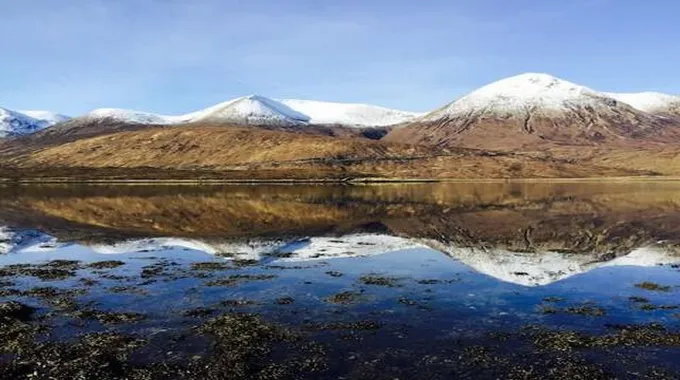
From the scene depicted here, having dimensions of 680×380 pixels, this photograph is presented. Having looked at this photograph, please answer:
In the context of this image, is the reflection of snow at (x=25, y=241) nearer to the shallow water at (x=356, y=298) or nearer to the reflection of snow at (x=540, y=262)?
the shallow water at (x=356, y=298)

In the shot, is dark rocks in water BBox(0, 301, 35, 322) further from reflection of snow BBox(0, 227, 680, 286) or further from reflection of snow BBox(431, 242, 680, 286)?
reflection of snow BBox(431, 242, 680, 286)

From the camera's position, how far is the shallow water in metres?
23.1

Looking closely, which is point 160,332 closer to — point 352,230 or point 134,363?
point 134,363

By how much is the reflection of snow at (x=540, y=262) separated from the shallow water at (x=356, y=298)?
0.16 m

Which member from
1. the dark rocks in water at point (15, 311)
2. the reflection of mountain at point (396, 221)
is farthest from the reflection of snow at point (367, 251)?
the dark rocks in water at point (15, 311)

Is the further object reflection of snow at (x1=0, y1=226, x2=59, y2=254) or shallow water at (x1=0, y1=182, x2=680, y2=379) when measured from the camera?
reflection of snow at (x1=0, y1=226, x2=59, y2=254)

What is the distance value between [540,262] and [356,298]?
1796 cm

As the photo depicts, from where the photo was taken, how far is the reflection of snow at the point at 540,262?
1583 inches

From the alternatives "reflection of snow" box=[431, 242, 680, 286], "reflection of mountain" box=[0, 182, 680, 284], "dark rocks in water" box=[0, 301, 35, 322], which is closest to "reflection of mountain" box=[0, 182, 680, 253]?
"reflection of mountain" box=[0, 182, 680, 284]

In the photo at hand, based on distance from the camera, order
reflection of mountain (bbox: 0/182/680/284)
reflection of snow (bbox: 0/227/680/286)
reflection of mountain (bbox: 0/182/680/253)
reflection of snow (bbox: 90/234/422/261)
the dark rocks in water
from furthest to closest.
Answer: reflection of mountain (bbox: 0/182/680/253)
reflection of snow (bbox: 90/234/422/261)
reflection of mountain (bbox: 0/182/680/284)
reflection of snow (bbox: 0/227/680/286)
the dark rocks in water

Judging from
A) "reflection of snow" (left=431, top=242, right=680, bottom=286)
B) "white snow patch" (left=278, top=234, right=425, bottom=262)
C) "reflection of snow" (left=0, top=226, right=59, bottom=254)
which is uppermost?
"reflection of snow" (left=431, top=242, right=680, bottom=286)

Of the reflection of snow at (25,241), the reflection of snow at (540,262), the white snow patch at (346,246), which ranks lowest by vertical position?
the reflection of snow at (25,241)

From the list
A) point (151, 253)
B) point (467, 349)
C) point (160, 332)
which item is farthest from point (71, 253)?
point (467, 349)

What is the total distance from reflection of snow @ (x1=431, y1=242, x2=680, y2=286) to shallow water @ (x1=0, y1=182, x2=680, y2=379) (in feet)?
0.53
